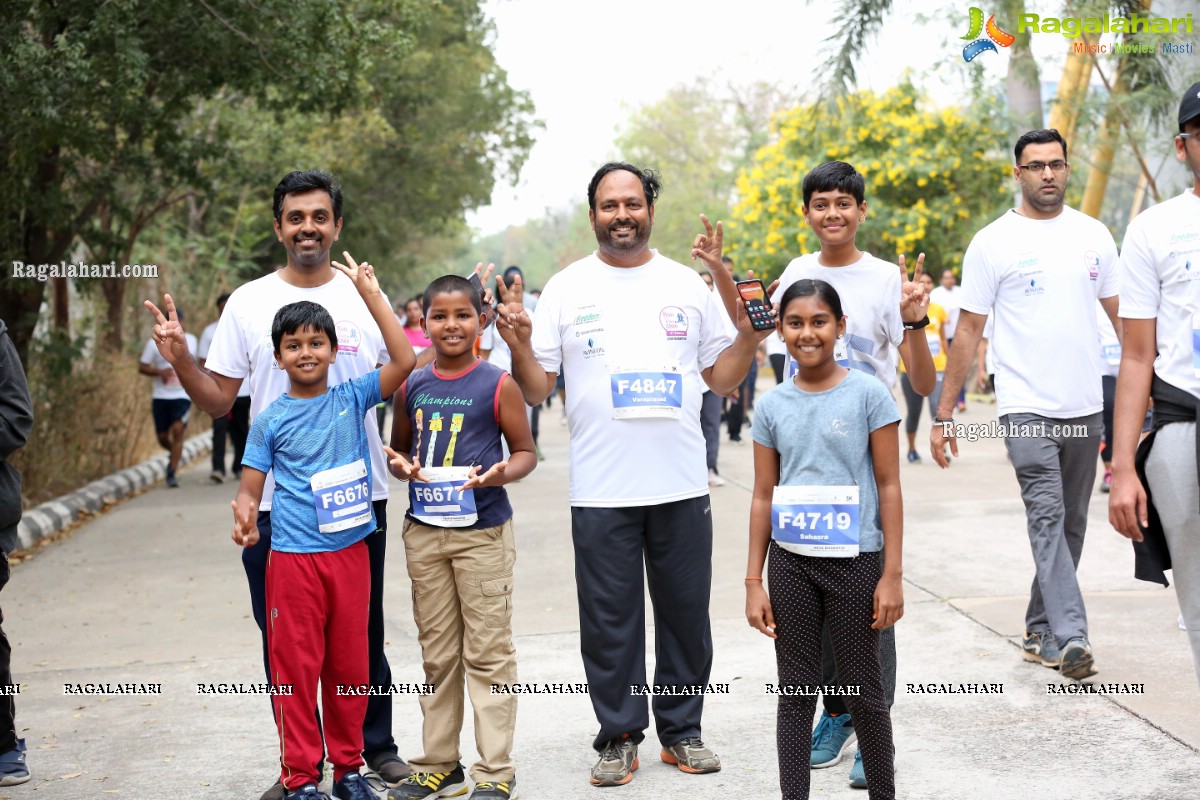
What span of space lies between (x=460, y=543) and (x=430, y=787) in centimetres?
82

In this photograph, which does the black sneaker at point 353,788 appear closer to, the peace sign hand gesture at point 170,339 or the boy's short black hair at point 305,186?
the peace sign hand gesture at point 170,339

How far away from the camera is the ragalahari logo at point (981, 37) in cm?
1420

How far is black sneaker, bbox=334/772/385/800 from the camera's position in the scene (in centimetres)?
459

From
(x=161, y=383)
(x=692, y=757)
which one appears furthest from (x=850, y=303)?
(x=161, y=383)

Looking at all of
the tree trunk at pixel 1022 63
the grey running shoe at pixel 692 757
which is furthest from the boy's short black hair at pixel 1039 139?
the tree trunk at pixel 1022 63

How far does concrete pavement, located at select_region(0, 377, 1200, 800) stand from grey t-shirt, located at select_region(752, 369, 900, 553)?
107 centimetres

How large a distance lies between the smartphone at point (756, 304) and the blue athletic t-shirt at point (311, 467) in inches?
53.9

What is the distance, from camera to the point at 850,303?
16.5ft

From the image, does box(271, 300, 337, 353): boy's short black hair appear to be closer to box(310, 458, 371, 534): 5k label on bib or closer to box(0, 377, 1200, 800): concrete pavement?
box(310, 458, 371, 534): 5k label on bib

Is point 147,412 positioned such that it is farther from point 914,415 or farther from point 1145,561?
point 1145,561

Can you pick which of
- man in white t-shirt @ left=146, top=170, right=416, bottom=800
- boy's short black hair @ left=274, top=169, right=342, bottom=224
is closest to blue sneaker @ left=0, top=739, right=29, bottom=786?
man in white t-shirt @ left=146, top=170, right=416, bottom=800

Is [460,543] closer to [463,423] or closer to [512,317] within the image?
[463,423]

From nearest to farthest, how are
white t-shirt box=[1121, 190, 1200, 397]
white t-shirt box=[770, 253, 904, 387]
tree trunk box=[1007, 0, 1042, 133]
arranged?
white t-shirt box=[1121, 190, 1200, 397] < white t-shirt box=[770, 253, 904, 387] < tree trunk box=[1007, 0, 1042, 133]

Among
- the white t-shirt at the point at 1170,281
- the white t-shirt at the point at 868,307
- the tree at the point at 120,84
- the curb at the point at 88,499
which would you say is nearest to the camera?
the white t-shirt at the point at 1170,281
